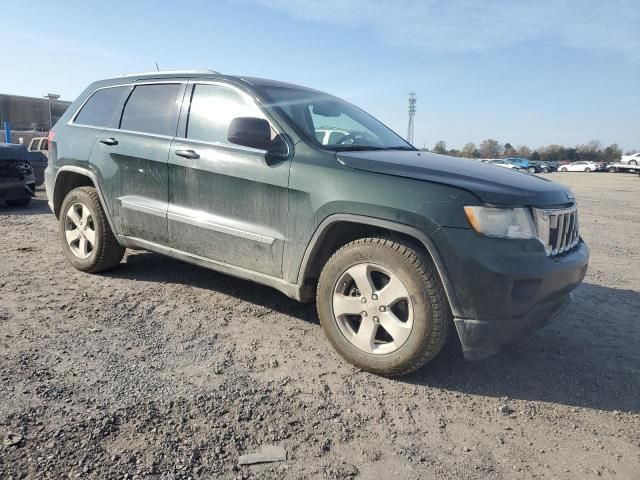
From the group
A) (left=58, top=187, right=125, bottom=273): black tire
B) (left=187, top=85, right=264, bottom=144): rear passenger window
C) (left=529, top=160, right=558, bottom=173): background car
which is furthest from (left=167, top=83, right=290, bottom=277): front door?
(left=529, top=160, right=558, bottom=173): background car

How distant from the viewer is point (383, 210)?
9.61 feet

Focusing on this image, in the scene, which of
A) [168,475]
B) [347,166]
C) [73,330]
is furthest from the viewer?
[73,330]

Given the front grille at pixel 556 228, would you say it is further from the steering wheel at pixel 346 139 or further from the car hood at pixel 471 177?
the steering wheel at pixel 346 139

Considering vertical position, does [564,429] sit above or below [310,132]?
below

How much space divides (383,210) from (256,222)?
1012 millimetres

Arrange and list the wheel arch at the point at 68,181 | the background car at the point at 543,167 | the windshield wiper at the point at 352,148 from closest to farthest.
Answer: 1. the windshield wiper at the point at 352,148
2. the wheel arch at the point at 68,181
3. the background car at the point at 543,167

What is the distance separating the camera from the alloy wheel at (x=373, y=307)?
9.66 ft

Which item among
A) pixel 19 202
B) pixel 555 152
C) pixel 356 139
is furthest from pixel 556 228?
pixel 555 152

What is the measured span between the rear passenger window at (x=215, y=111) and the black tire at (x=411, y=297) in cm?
132

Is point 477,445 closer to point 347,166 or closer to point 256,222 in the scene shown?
point 347,166

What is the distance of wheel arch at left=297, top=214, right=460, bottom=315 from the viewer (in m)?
2.80

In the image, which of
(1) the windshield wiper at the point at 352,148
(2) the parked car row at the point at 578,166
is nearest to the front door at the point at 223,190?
(1) the windshield wiper at the point at 352,148

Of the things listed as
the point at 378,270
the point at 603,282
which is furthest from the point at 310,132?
the point at 603,282

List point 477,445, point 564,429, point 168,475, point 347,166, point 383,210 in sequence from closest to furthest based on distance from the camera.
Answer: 1. point 168,475
2. point 477,445
3. point 564,429
4. point 383,210
5. point 347,166
